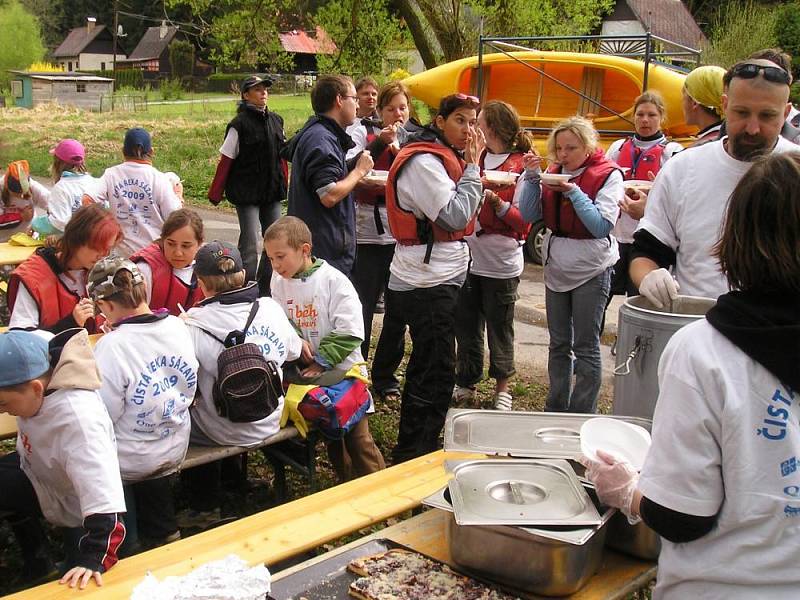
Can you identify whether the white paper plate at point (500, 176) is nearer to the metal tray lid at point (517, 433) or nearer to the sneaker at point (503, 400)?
the sneaker at point (503, 400)

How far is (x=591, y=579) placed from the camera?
2207 millimetres

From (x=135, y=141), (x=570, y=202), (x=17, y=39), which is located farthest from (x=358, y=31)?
(x=17, y=39)

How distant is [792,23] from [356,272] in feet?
81.1

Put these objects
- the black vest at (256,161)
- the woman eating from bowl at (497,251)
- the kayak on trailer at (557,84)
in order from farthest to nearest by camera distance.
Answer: the kayak on trailer at (557,84) < the black vest at (256,161) < the woman eating from bowl at (497,251)

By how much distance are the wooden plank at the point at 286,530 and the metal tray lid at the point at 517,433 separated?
0.23m

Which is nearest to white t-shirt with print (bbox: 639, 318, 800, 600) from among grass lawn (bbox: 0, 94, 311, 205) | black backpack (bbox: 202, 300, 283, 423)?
black backpack (bbox: 202, 300, 283, 423)

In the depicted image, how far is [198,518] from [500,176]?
8.80 feet

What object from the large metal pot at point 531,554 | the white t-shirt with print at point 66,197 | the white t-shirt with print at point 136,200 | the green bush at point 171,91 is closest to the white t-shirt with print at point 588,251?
the large metal pot at point 531,554

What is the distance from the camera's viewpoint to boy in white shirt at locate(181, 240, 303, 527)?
348 centimetres

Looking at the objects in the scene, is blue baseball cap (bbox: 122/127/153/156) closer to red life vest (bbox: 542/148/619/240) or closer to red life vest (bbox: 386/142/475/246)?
red life vest (bbox: 386/142/475/246)

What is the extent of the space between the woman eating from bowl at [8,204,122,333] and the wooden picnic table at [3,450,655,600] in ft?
5.41

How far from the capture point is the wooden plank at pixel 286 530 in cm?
230

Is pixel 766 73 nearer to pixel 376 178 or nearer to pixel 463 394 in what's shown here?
pixel 376 178

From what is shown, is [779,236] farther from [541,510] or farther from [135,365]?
[135,365]
